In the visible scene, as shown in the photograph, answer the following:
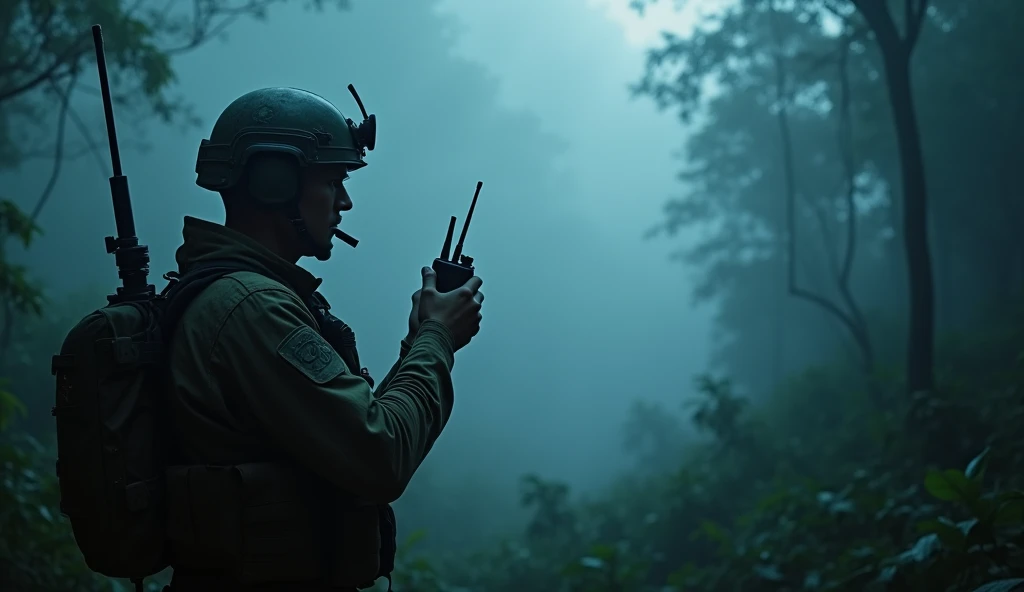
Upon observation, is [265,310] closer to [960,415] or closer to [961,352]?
[960,415]

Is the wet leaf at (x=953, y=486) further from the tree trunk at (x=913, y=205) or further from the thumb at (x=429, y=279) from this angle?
the tree trunk at (x=913, y=205)

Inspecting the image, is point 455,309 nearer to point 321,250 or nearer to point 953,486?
point 321,250

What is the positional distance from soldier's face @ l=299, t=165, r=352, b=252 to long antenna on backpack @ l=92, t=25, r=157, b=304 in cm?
40

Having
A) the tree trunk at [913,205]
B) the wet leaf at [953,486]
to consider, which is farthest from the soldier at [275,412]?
the tree trunk at [913,205]

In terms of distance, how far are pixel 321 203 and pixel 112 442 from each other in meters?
0.76

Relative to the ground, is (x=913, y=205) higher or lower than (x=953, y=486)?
higher

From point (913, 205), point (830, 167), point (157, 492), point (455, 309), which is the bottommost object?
point (157, 492)

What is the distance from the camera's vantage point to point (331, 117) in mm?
2047

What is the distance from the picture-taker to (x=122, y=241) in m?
1.93

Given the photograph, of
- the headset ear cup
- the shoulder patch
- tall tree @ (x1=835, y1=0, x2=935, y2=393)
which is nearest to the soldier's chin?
the headset ear cup

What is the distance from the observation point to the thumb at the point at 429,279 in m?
2.03

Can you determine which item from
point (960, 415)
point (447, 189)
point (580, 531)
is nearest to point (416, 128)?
point (447, 189)

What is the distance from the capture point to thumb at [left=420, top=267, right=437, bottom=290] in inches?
80.0

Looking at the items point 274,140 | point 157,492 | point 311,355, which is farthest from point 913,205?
point 157,492
